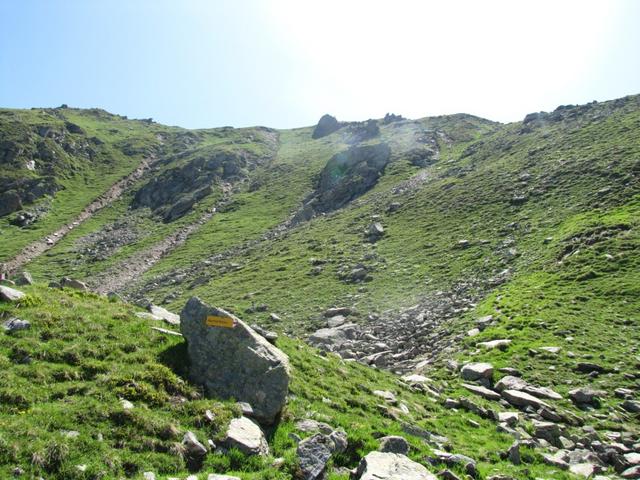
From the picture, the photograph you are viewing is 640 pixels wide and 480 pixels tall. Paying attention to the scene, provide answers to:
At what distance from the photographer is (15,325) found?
44.9 feet

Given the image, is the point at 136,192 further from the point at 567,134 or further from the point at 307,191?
the point at 567,134

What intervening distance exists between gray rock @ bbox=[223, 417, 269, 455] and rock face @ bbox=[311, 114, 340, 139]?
16092cm

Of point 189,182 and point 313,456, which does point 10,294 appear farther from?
point 189,182

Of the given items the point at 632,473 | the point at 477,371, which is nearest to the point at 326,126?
the point at 477,371

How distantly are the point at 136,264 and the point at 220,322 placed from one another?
70.3m

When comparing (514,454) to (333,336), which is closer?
(514,454)

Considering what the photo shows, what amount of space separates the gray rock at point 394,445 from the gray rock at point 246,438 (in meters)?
3.04

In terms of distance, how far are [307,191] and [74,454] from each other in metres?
91.7

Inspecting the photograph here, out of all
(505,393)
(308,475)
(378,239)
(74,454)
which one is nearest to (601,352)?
(505,393)

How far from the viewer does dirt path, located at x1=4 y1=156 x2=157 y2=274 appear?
268 ft

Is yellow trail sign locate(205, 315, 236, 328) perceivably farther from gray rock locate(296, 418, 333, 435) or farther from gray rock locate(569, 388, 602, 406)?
gray rock locate(569, 388, 602, 406)

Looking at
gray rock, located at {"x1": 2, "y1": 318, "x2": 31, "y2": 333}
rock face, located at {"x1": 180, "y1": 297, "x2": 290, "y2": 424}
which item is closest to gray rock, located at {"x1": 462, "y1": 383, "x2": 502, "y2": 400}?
rock face, located at {"x1": 180, "y1": 297, "x2": 290, "y2": 424}

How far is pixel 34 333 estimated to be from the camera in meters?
13.4

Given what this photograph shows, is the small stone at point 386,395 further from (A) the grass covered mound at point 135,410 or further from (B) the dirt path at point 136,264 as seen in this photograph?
(B) the dirt path at point 136,264
